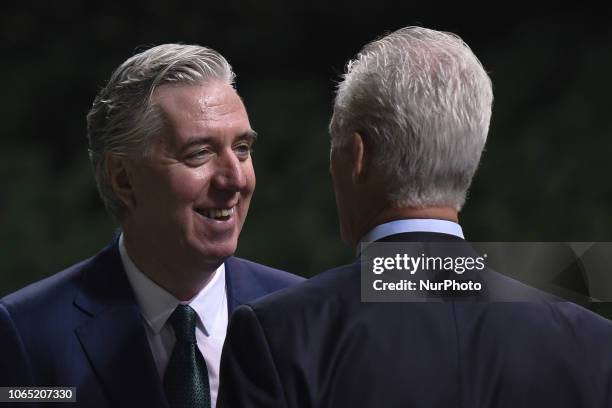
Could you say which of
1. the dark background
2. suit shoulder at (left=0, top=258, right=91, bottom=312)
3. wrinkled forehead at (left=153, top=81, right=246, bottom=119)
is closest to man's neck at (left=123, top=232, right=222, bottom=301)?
suit shoulder at (left=0, top=258, right=91, bottom=312)

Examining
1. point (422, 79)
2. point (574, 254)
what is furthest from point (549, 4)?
point (422, 79)

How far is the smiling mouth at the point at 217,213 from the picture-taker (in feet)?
5.61

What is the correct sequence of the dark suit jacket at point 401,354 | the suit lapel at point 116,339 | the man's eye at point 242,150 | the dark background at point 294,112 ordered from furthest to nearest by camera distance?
the dark background at point 294,112 → the man's eye at point 242,150 → the suit lapel at point 116,339 → the dark suit jacket at point 401,354

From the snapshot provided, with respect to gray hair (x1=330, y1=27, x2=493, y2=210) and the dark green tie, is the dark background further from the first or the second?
gray hair (x1=330, y1=27, x2=493, y2=210)

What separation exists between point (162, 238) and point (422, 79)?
22.7 inches

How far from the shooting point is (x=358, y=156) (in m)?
1.30

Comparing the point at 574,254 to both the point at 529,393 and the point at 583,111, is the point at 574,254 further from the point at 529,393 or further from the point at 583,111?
the point at 583,111

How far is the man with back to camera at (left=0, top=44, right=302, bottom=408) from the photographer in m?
1.66

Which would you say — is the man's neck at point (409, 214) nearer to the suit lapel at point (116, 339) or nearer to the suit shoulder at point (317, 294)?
the suit shoulder at point (317, 294)

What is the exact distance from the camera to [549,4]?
5457 millimetres

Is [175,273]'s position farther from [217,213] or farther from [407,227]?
[407,227]

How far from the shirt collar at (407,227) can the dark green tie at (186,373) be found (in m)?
0.47

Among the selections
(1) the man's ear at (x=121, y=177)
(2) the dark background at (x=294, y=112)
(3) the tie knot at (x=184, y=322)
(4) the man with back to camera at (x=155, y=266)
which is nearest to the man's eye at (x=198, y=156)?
(4) the man with back to camera at (x=155, y=266)

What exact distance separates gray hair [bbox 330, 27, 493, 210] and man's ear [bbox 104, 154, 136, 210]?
540 mm
